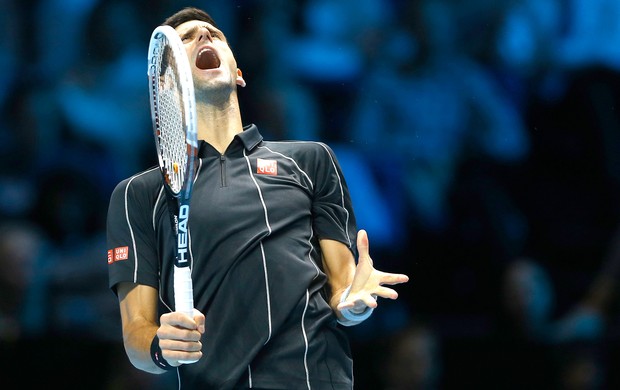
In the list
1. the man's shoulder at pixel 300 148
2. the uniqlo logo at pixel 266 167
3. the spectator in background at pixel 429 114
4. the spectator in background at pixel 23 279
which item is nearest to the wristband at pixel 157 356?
the uniqlo logo at pixel 266 167

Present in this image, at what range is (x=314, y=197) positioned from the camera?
2939 millimetres

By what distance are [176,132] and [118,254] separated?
0.48 meters

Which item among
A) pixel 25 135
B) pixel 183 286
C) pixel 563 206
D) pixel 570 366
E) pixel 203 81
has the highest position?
pixel 203 81

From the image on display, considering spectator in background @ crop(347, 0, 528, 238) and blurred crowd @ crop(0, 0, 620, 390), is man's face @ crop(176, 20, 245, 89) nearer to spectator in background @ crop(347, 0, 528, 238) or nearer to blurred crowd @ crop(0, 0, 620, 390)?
blurred crowd @ crop(0, 0, 620, 390)

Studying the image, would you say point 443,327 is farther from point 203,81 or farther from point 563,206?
point 203,81

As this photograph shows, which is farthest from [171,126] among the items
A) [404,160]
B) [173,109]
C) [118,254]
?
[404,160]

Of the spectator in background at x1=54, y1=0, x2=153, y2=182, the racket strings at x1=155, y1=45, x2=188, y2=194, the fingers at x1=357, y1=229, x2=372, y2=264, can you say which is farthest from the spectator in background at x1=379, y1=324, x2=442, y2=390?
the racket strings at x1=155, y1=45, x2=188, y2=194

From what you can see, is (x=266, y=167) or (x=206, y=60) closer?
(x=266, y=167)

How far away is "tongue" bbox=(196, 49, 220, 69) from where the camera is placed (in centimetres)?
300

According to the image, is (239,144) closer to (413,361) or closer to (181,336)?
(181,336)

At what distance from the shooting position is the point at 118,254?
9.28 ft

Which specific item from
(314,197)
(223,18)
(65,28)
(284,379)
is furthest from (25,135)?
(284,379)

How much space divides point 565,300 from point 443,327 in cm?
77

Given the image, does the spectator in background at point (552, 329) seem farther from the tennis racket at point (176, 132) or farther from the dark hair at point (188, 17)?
the tennis racket at point (176, 132)
